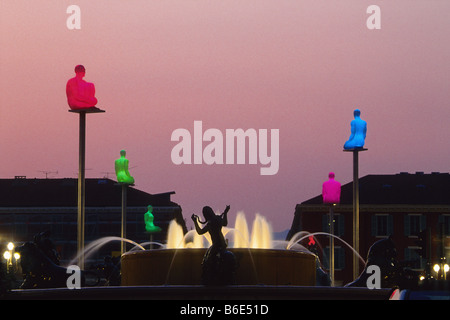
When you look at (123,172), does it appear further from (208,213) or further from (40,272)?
(208,213)

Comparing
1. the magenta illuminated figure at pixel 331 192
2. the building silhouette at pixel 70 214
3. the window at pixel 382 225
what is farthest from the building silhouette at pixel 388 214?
the magenta illuminated figure at pixel 331 192

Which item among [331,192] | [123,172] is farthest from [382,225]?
[123,172]

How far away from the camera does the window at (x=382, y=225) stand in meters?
91.4

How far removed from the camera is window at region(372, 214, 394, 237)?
91375 millimetres

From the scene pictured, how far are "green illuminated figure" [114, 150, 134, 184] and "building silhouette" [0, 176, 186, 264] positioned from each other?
63691mm

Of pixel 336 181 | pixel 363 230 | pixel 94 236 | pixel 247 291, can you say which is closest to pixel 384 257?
pixel 247 291

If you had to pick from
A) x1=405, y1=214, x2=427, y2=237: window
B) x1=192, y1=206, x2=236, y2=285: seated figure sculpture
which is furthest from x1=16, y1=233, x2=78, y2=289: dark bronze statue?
x1=405, y1=214, x2=427, y2=237: window

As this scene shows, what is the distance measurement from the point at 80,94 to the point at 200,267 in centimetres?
742

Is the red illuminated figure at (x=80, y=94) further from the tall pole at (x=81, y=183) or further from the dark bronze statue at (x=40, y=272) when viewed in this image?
the dark bronze statue at (x=40, y=272)

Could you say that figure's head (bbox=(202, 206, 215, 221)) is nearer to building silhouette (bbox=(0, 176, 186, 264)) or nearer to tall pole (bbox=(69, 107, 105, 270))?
tall pole (bbox=(69, 107, 105, 270))

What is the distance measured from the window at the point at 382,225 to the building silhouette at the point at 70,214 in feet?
73.0

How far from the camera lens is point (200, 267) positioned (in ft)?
66.5
